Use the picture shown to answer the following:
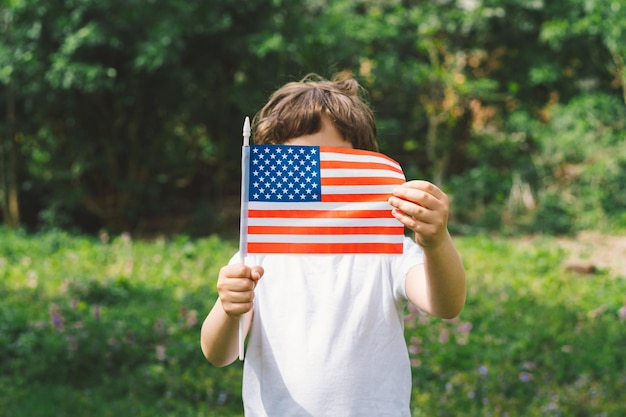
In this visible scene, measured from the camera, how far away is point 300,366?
1569mm

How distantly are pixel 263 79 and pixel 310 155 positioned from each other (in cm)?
746

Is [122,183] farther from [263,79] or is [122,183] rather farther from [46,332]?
[46,332]

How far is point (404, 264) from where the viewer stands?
1.63 metres

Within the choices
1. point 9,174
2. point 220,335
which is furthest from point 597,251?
point 9,174

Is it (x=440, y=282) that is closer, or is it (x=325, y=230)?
(x=440, y=282)

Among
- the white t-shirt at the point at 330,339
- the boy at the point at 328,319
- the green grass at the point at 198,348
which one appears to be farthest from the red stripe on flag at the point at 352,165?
the green grass at the point at 198,348

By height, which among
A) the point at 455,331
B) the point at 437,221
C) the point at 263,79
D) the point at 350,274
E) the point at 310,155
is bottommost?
the point at 455,331

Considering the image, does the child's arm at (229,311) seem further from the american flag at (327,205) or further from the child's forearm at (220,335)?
the american flag at (327,205)

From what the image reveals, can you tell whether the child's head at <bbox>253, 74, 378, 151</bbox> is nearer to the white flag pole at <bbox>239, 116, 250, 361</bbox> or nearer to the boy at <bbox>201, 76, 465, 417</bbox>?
the boy at <bbox>201, 76, 465, 417</bbox>

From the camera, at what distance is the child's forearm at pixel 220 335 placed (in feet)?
5.06

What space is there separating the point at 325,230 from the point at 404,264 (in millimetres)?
198

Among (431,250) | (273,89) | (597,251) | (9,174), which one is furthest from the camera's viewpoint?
(273,89)

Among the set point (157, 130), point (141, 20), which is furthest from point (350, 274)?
point (157, 130)

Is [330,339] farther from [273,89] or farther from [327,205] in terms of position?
[273,89]
